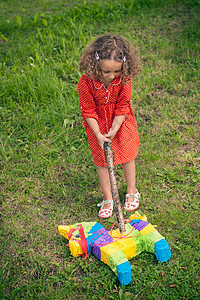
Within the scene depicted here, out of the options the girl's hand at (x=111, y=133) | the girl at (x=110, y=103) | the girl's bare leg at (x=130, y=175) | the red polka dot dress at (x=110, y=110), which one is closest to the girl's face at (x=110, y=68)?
the girl at (x=110, y=103)

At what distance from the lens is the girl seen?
2.33 metres

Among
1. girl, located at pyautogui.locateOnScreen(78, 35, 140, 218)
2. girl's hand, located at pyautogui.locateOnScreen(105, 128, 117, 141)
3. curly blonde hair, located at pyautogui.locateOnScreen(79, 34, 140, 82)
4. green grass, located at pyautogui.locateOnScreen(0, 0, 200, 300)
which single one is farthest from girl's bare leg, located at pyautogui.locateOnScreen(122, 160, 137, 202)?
curly blonde hair, located at pyautogui.locateOnScreen(79, 34, 140, 82)

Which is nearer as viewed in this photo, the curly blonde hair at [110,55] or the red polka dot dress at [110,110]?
the curly blonde hair at [110,55]

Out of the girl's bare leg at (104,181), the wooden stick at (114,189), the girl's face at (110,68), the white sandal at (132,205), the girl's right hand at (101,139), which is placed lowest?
the white sandal at (132,205)

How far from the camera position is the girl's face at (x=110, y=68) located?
2283 millimetres

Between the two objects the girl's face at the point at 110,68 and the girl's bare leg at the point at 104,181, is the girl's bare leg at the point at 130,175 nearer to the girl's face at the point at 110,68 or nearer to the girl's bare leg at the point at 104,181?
the girl's bare leg at the point at 104,181

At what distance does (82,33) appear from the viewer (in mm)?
4906

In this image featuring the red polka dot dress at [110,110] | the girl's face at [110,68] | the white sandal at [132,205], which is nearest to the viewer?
the girl's face at [110,68]

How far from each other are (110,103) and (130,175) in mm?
657

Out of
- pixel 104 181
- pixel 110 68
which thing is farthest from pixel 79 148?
pixel 110 68

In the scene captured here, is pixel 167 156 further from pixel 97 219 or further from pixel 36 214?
pixel 36 214

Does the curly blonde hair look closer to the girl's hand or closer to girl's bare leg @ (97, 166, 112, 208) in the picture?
the girl's hand

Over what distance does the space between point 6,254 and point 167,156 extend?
5.59 ft

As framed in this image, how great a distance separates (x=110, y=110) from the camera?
2615 mm
